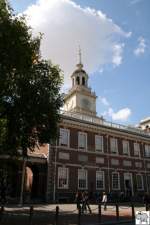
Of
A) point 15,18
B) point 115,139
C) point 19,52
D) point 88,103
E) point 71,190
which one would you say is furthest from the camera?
point 88,103

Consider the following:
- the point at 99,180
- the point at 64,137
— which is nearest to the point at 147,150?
the point at 99,180

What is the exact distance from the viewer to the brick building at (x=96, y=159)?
3128 centimetres

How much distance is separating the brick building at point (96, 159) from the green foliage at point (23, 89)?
862 centimetres

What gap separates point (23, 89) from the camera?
18812 millimetres

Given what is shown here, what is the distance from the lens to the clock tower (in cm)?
5928

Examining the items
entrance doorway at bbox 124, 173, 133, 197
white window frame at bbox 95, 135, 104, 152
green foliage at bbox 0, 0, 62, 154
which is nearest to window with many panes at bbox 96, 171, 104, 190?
white window frame at bbox 95, 135, 104, 152

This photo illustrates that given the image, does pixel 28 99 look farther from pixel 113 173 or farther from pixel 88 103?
pixel 88 103

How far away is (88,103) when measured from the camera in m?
61.1

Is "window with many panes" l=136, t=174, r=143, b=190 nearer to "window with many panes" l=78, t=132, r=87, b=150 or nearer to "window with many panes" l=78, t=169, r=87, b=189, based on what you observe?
"window with many panes" l=78, t=169, r=87, b=189

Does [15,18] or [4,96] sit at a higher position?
Result: [15,18]

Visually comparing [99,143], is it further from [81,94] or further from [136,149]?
[81,94]

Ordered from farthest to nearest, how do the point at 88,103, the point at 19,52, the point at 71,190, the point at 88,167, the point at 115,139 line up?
the point at 88,103, the point at 115,139, the point at 88,167, the point at 71,190, the point at 19,52

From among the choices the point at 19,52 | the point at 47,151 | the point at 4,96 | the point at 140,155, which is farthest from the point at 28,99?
the point at 140,155

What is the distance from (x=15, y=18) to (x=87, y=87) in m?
43.5
